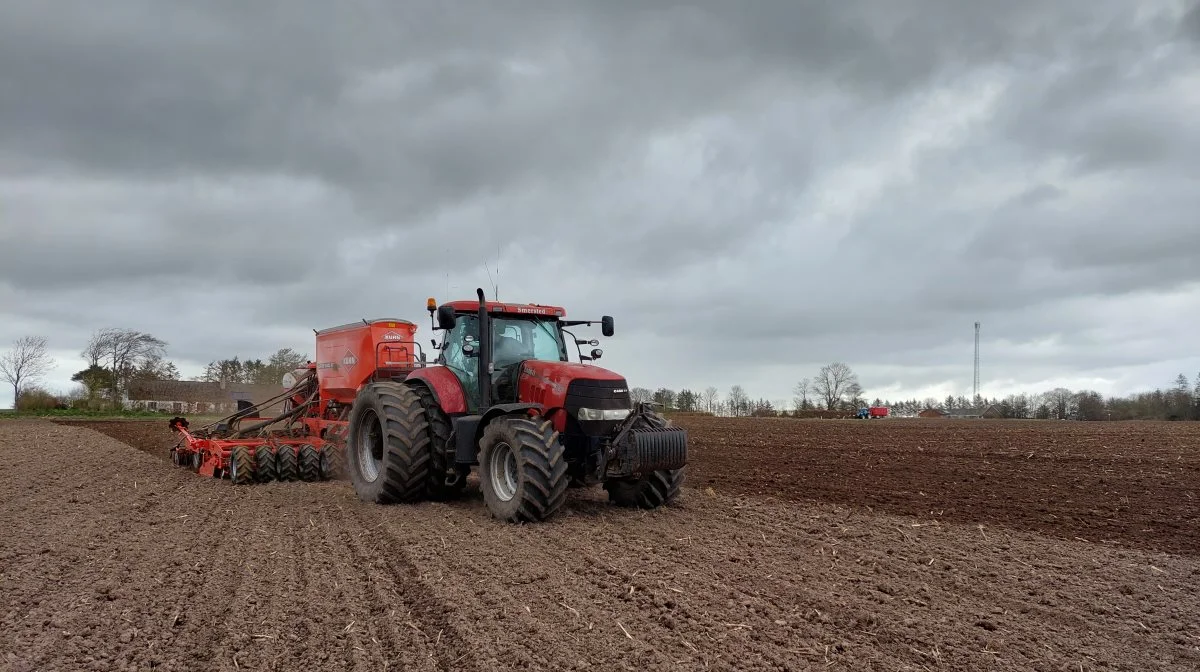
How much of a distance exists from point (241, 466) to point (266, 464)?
34 centimetres

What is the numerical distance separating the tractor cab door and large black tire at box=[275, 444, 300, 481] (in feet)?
13.2

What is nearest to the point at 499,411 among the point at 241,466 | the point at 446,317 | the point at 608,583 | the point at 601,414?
the point at 601,414

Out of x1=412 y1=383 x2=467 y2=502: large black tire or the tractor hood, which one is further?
x1=412 y1=383 x2=467 y2=502: large black tire

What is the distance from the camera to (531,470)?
7059 millimetres

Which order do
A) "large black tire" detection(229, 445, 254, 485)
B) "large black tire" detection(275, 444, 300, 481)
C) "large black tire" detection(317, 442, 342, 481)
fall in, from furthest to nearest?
"large black tire" detection(317, 442, 342, 481)
"large black tire" detection(275, 444, 300, 481)
"large black tire" detection(229, 445, 254, 485)

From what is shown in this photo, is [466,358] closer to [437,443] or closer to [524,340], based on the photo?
[524,340]

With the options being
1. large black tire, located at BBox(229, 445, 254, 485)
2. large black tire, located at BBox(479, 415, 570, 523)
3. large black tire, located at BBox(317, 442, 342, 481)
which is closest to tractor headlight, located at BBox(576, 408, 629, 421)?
large black tire, located at BBox(479, 415, 570, 523)

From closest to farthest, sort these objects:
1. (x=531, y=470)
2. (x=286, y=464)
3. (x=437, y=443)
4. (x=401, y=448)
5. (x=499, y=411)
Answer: (x=531, y=470), (x=499, y=411), (x=401, y=448), (x=437, y=443), (x=286, y=464)

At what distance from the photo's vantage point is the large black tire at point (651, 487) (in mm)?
8285

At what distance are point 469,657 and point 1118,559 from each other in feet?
18.3

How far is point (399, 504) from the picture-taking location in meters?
8.75

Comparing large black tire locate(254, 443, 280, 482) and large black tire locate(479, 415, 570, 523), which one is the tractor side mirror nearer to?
large black tire locate(479, 415, 570, 523)

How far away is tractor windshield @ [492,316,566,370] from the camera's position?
8.66m

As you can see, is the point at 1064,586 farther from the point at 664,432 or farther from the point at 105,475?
the point at 105,475
